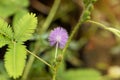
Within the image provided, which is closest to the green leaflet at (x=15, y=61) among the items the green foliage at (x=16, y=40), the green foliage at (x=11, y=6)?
the green foliage at (x=16, y=40)

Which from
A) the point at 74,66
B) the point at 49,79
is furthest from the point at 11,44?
the point at 74,66

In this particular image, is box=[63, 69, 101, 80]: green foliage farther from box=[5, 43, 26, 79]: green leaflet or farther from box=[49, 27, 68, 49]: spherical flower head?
box=[5, 43, 26, 79]: green leaflet

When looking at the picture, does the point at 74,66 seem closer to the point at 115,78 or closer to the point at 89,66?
the point at 89,66

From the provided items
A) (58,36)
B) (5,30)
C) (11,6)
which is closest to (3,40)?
(5,30)

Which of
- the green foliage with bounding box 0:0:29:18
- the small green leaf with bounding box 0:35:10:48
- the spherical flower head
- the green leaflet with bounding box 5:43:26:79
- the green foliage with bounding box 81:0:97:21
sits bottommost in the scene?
the green leaflet with bounding box 5:43:26:79

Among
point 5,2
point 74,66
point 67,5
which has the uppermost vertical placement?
point 67,5

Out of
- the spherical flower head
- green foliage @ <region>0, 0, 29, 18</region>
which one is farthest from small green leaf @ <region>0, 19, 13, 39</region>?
green foliage @ <region>0, 0, 29, 18</region>

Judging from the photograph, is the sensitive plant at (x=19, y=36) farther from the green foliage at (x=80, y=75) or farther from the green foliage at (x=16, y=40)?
the green foliage at (x=80, y=75)
